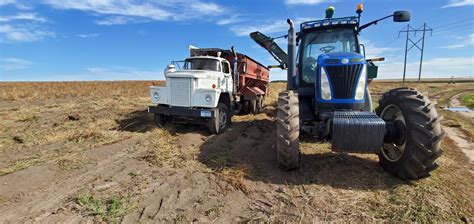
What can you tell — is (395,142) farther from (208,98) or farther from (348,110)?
(208,98)

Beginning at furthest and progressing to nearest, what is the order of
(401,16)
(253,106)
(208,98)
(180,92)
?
(253,106) → (180,92) → (208,98) → (401,16)

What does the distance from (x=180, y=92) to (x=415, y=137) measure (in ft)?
18.9

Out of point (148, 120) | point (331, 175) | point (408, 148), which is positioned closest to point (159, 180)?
point (331, 175)

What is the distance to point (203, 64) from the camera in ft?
29.5

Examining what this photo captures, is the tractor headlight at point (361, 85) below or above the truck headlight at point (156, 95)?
above

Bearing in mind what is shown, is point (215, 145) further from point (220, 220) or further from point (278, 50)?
→ point (278, 50)

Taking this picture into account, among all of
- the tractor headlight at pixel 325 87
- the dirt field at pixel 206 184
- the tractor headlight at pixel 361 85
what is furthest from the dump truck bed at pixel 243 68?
the tractor headlight at pixel 361 85

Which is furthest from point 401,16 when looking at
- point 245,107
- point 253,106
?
point 245,107

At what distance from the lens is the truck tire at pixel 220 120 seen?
7512mm

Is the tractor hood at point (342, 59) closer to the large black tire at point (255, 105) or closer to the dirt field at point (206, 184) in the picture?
the dirt field at point (206, 184)

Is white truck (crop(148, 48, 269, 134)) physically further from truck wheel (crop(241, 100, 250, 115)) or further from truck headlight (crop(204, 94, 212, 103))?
truck wheel (crop(241, 100, 250, 115))

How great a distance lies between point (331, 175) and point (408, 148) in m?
1.17

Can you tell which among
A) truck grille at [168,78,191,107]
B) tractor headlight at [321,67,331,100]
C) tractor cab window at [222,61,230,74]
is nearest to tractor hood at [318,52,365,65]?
tractor headlight at [321,67,331,100]

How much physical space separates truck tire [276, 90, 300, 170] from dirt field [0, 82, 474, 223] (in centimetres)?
25
